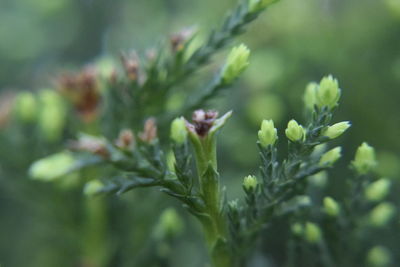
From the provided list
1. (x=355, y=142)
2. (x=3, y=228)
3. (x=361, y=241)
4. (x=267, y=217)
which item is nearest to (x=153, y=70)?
(x=267, y=217)

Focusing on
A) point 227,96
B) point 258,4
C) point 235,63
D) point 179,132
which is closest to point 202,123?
point 179,132

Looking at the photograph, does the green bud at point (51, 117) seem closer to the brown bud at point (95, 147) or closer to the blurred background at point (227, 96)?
the blurred background at point (227, 96)

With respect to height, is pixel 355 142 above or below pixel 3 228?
below

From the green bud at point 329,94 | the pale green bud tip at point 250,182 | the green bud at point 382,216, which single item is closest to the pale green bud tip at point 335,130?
the green bud at point 329,94

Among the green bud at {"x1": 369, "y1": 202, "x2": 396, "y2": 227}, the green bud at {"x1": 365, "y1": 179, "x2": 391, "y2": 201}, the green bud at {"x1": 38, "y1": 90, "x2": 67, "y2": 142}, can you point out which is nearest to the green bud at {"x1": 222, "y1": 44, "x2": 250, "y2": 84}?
the green bud at {"x1": 365, "y1": 179, "x2": 391, "y2": 201}

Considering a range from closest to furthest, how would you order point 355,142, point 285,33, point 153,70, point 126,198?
point 153,70 < point 126,198 < point 355,142 < point 285,33

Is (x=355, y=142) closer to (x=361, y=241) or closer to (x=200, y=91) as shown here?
(x=361, y=241)

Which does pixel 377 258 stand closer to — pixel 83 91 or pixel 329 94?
pixel 329 94
